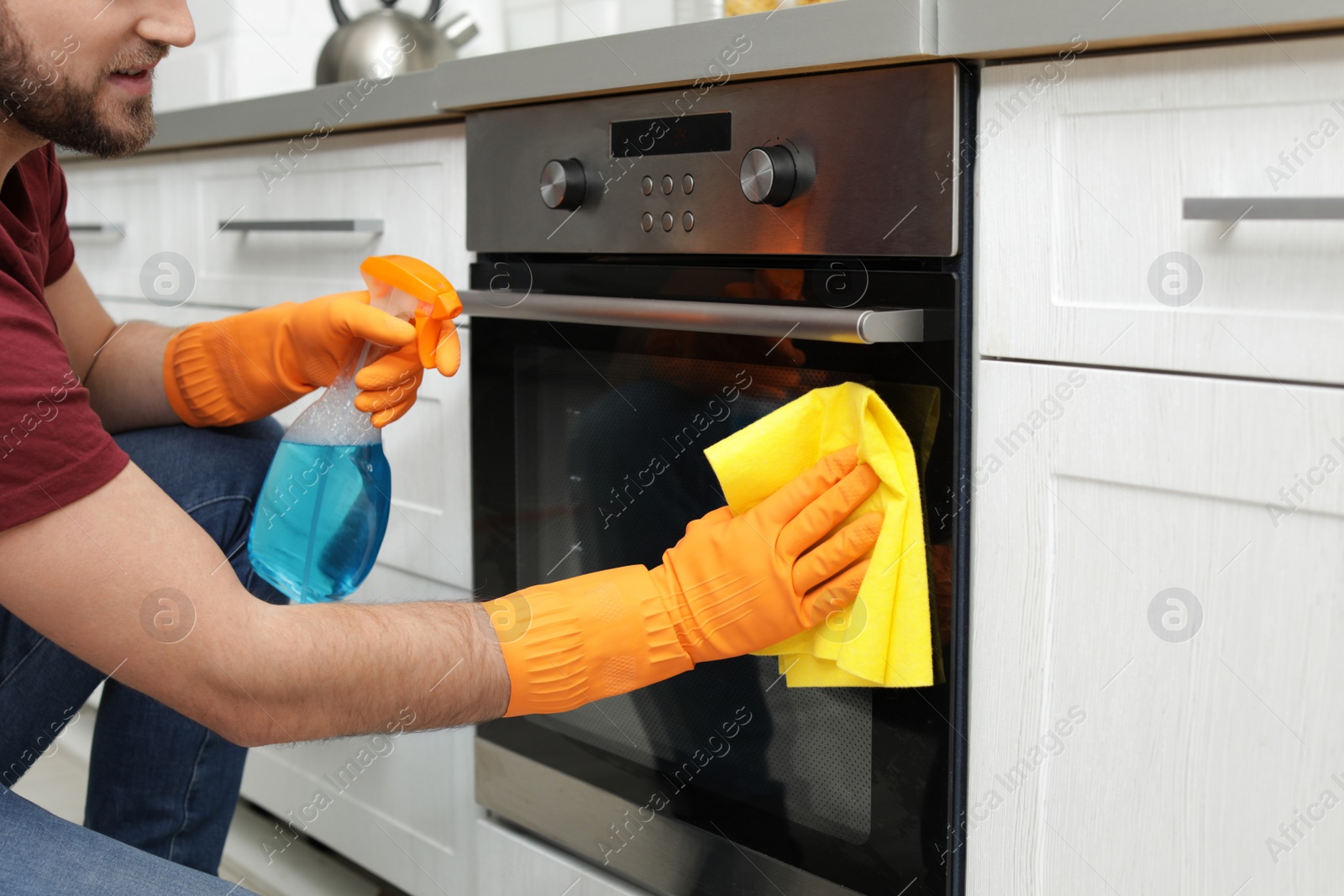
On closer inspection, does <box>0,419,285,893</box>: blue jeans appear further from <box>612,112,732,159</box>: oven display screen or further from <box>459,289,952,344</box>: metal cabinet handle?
<box>612,112,732,159</box>: oven display screen

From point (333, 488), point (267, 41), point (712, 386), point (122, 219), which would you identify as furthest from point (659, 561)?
point (267, 41)

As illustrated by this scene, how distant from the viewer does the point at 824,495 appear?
804mm

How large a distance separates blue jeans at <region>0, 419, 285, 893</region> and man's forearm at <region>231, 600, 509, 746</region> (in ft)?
1.12

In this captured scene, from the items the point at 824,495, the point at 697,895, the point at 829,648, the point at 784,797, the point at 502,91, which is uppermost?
the point at 502,91

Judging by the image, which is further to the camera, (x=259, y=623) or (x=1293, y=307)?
(x=259, y=623)

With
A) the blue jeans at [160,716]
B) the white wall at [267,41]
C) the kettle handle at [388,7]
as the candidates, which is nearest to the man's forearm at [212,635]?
the blue jeans at [160,716]

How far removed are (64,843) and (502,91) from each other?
698mm

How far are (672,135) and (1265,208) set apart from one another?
1.48 feet

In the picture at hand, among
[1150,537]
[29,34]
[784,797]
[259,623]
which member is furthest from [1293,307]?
[29,34]

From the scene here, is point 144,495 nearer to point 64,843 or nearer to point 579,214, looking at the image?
point 64,843

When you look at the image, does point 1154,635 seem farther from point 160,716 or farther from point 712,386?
point 160,716

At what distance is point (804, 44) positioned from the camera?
81 cm

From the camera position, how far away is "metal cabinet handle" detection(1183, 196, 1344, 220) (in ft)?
2.01

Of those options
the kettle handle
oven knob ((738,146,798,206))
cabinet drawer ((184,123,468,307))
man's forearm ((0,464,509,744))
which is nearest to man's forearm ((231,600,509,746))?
man's forearm ((0,464,509,744))
